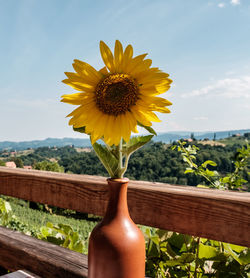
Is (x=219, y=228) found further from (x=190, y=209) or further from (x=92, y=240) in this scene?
(x=92, y=240)

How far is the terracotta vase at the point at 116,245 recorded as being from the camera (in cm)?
49

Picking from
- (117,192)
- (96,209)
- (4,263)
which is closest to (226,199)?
(117,192)

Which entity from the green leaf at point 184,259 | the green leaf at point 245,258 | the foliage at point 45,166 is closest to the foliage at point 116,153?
the green leaf at point 184,259

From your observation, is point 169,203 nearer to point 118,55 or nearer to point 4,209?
point 118,55

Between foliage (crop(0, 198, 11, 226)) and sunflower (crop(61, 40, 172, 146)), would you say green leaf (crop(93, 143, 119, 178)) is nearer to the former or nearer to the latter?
sunflower (crop(61, 40, 172, 146))

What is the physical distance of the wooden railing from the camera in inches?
28.5

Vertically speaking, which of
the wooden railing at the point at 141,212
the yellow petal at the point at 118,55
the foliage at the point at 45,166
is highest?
the yellow petal at the point at 118,55

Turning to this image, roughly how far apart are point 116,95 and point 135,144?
0.35ft

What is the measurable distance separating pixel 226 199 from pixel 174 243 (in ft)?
1.60

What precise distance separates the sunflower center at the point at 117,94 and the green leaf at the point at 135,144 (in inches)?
2.8

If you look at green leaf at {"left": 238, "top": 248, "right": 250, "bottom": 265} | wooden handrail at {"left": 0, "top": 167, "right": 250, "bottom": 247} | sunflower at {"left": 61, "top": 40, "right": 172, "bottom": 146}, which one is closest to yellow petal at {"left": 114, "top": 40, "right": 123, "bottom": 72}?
sunflower at {"left": 61, "top": 40, "right": 172, "bottom": 146}

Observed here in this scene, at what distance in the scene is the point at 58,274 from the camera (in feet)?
2.55

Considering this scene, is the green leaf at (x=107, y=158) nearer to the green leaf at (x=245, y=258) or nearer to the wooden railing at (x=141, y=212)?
the wooden railing at (x=141, y=212)

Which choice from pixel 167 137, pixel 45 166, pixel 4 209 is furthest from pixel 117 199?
pixel 45 166
